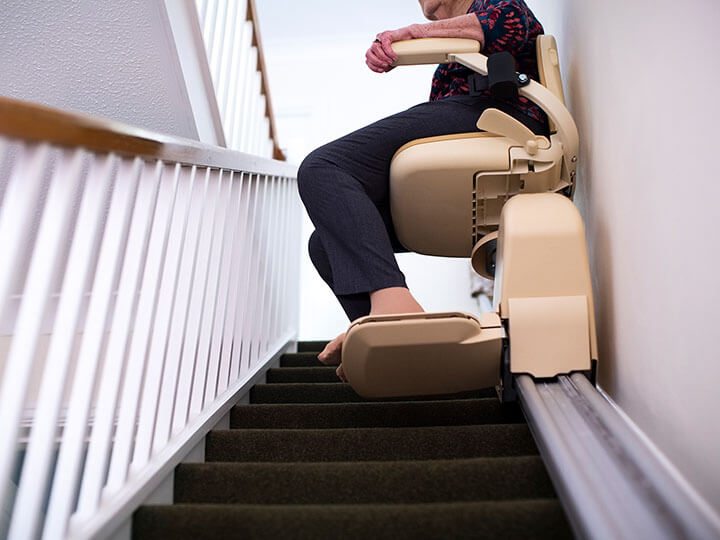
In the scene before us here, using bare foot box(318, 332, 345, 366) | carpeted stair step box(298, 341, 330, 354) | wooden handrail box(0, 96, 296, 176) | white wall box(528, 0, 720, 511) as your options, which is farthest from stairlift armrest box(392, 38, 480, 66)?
carpeted stair step box(298, 341, 330, 354)

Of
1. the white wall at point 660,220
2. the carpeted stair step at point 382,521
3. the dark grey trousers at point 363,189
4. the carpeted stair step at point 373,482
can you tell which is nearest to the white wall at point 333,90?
the dark grey trousers at point 363,189

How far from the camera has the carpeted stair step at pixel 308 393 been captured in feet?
5.79

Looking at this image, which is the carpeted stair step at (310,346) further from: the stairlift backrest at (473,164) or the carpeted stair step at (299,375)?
the stairlift backrest at (473,164)

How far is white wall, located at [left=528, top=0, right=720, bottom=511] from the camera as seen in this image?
0.78 metres

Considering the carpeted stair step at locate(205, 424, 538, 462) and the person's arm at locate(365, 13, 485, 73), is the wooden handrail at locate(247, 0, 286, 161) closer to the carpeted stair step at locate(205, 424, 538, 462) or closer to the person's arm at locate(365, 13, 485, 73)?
the person's arm at locate(365, 13, 485, 73)

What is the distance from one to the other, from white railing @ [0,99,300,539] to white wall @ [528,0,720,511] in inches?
33.6

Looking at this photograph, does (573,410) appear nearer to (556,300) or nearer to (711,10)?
(556,300)

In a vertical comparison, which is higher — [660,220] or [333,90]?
[333,90]

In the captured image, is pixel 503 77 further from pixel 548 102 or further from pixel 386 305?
pixel 386 305

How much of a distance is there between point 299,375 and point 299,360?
261 mm

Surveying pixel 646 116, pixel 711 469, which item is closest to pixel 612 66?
pixel 646 116

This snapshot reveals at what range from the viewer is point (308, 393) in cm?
181

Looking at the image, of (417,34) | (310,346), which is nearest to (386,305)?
(417,34)

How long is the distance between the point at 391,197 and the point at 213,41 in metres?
1.05
